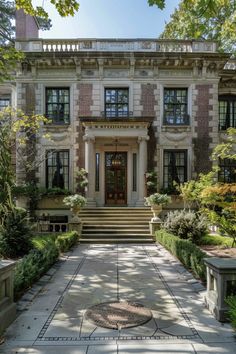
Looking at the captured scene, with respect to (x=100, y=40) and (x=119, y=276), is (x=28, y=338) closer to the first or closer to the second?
(x=119, y=276)

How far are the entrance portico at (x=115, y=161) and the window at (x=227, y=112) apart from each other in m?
5.02

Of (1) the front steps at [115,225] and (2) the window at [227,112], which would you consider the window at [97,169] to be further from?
(2) the window at [227,112]

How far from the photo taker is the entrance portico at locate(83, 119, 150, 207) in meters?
16.4

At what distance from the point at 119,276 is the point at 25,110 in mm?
12596

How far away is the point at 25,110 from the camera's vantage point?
17.2 m

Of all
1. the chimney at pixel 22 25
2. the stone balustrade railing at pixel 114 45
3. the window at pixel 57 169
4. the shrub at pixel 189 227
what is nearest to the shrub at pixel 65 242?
the shrub at pixel 189 227

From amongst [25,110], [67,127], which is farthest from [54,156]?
[25,110]

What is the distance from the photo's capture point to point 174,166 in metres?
17.4

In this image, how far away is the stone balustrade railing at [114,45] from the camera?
56.1 ft

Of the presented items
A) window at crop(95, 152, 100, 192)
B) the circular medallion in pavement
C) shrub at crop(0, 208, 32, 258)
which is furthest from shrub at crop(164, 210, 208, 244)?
window at crop(95, 152, 100, 192)

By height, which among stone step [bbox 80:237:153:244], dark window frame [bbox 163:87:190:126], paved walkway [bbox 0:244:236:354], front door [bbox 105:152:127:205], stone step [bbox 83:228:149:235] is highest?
dark window frame [bbox 163:87:190:126]

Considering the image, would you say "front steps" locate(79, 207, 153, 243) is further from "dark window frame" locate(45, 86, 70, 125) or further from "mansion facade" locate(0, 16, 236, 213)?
"dark window frame" locate(45, 86, 70, 125)

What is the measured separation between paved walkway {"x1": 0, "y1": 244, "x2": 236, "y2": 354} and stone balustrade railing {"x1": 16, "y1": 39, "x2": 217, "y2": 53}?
12.7 meters

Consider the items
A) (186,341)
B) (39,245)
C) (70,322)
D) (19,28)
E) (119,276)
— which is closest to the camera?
(186,341)
